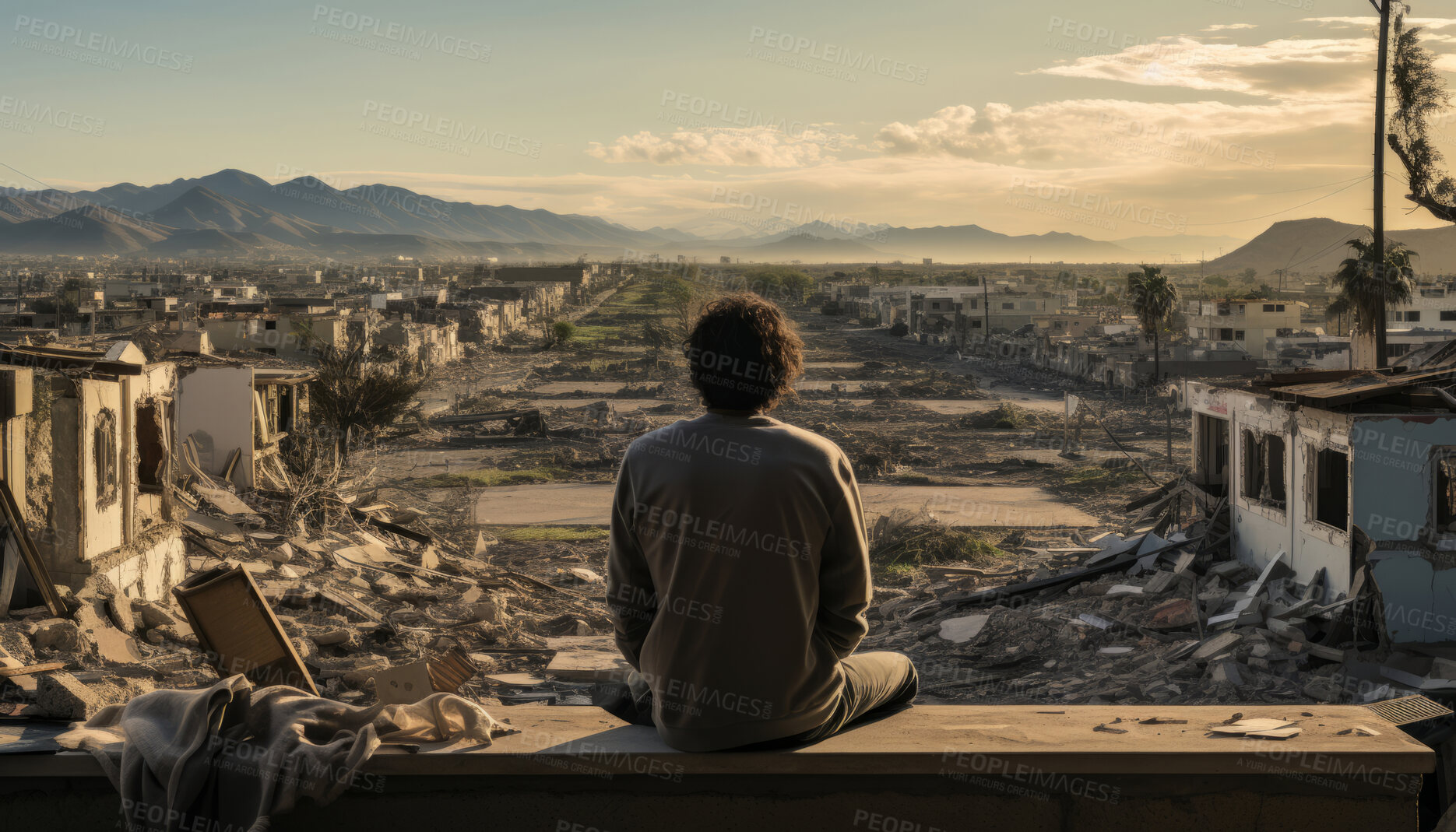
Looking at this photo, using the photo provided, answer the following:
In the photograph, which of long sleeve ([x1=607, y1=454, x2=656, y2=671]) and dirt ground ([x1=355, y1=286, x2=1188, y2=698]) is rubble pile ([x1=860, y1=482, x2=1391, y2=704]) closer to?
dirt ground ([x1=355, y1=286, x2=1188, y2=698])

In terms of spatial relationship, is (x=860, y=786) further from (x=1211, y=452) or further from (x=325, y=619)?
(x=1211, y=452)

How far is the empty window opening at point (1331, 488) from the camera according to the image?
10.5 m

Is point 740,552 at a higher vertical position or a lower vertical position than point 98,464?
higher

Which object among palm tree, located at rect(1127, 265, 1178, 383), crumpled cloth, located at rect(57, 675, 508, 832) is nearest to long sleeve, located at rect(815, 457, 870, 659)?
crumpled cloth, located at rect(57, 675, 508, 832)

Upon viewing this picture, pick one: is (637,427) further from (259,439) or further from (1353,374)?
(1353,374)

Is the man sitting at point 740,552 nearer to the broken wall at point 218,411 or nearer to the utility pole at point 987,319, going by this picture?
the broken wall at point 218,411

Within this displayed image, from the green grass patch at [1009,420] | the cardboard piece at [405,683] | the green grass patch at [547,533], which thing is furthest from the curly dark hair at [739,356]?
the green grass patch at [1009,420]

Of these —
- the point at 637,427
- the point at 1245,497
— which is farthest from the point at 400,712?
the point at 637,427

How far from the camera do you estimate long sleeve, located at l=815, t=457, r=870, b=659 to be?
3129 mm

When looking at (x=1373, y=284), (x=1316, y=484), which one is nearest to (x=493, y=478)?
(x=1316, y=484)

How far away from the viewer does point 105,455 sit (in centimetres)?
873

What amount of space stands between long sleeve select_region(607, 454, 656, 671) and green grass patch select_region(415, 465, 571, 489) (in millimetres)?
22689

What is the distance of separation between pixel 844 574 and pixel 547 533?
1783 centimetres

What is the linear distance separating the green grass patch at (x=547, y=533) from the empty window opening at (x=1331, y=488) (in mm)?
12268
